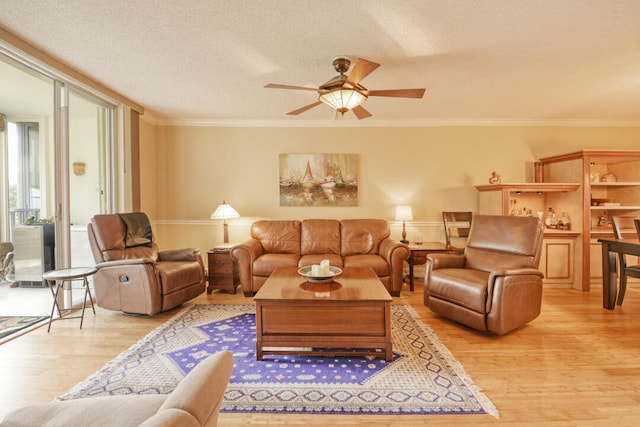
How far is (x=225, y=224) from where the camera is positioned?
4617mm

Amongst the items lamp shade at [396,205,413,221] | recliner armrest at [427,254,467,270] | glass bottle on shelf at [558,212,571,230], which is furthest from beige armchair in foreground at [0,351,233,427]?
glass bottle on shelf at [558,212,571,230]

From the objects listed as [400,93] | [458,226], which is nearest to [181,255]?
[400,93]

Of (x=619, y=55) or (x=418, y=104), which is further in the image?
(x=418, y=104)

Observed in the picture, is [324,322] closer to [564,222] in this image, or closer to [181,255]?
[181,255]

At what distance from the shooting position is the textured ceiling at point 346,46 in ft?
7.10

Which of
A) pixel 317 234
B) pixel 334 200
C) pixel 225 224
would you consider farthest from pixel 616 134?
pixel 225 224

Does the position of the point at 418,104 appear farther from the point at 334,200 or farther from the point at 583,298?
the point at 583,298

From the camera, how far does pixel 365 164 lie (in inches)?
197

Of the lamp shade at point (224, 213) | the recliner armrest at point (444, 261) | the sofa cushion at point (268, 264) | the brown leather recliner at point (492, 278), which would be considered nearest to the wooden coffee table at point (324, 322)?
the brown leather recliner at point (492, 278)

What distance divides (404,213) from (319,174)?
4.77 feet

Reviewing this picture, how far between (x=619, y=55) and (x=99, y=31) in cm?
446

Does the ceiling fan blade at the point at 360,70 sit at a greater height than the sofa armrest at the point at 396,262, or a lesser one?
greater

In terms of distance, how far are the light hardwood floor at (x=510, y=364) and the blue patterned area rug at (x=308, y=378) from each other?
85mm

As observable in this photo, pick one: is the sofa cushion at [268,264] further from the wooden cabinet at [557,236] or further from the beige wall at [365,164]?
the wooden cabinet at [557,236]
